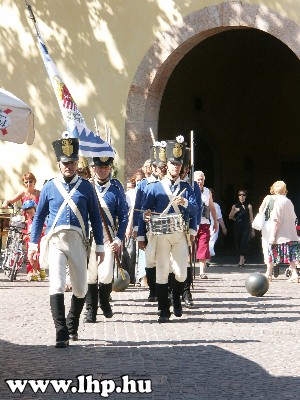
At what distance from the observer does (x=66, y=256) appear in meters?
9.61

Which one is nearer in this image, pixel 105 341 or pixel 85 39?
pixel 105 341

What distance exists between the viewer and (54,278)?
9500 mm

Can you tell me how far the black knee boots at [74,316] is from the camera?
9844mm

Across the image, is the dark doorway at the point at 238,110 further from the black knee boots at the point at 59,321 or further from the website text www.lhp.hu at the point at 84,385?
the website text www.lhp.hu at the point at 84,385

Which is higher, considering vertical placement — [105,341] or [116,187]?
[116,187]

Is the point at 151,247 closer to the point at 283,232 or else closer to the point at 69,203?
the point at 69,203

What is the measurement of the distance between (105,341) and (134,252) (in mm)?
6534

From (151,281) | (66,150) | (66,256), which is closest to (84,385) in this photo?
(66,256)

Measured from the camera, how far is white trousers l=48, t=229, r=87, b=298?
951 centimetres

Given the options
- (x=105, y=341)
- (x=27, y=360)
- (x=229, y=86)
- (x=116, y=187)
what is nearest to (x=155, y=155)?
(x=116, y=187)

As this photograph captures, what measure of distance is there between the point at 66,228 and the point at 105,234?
180cm

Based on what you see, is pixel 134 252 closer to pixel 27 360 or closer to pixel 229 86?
pixel 27 360

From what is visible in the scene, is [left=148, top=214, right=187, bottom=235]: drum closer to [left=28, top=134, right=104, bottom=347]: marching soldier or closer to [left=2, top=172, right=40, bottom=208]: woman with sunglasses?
[left=28, top=134, right=104, bottom=347]: marching soldier

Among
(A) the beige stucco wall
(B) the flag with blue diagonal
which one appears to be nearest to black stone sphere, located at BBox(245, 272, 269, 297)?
(B) the flag with blue diagonal
